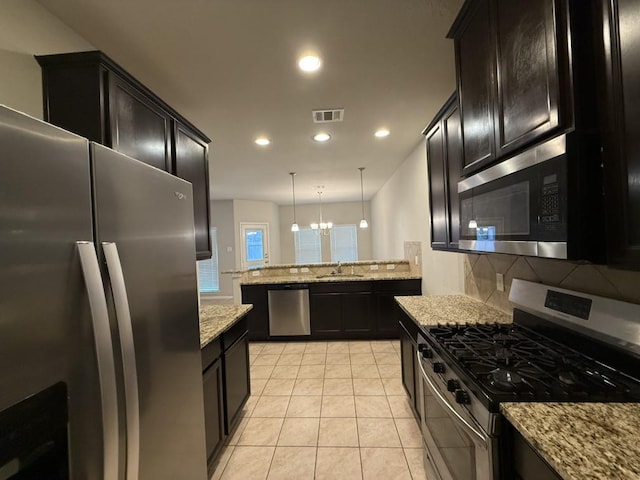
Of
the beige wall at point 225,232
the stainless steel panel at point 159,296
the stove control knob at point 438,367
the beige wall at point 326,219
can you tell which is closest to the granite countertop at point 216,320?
the stainless steel panel at point 159,296

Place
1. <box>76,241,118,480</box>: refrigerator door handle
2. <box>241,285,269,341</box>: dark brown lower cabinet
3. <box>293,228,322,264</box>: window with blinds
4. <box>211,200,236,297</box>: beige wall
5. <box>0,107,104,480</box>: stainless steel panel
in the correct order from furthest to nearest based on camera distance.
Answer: <box>293,228,322,264</box>: window with blinds
<box>211,200,236,297</box>: beige wall
<box>241,285,269,341</box>: dark brown lower cabinet
<box>76,241,118,480</box>: refrigerator door handle
<box>0,107,104,480</box>: stainless steel panel

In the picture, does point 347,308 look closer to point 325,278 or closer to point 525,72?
point 325,278

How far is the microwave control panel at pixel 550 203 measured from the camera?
0.91 metres

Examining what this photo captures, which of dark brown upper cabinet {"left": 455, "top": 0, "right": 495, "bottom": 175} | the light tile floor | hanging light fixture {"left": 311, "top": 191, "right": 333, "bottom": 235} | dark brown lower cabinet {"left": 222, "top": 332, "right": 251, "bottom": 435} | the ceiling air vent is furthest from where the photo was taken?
hanging light fixture {"left": 311, "top": 191, "right": 333, "bottom": 235}

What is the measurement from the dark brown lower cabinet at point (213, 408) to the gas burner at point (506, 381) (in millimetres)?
1445

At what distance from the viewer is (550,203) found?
3.10ft

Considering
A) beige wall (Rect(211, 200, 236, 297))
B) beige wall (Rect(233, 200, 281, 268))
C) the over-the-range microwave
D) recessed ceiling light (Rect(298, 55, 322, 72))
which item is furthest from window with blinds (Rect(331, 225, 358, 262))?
the over-the-range microwave

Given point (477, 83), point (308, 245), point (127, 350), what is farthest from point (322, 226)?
point (127, 350)

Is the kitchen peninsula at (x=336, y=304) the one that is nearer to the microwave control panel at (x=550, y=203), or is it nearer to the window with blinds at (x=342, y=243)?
the microwave control panel at (x=550, y=203)

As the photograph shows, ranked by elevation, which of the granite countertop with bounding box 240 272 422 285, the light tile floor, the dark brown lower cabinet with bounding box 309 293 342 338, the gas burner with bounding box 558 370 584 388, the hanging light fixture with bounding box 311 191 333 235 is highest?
the hanging light fixture with bounding box 311 191 333 235

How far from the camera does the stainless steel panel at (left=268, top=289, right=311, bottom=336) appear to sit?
4152 mm

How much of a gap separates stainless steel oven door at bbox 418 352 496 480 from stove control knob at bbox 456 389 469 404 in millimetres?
41

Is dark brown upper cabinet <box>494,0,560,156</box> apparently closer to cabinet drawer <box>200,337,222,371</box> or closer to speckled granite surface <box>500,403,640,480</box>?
speckled granite surface <box>500,403,640,480</box>

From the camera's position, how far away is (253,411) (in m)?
2.46
